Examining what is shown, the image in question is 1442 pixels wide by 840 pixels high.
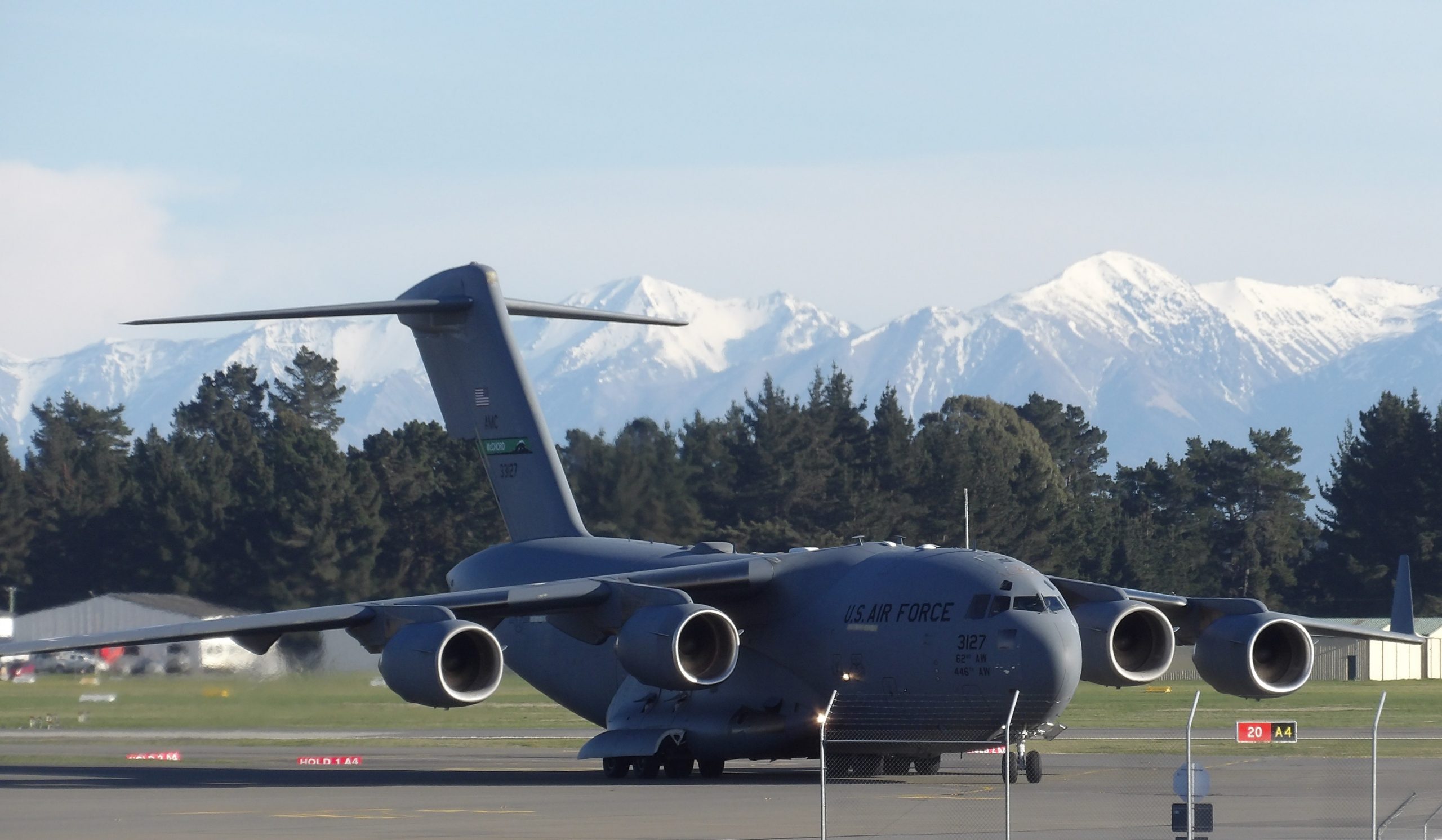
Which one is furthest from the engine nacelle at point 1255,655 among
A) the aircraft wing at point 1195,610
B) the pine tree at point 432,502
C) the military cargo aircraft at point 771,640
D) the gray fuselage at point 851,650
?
the pine tree at point 432,502

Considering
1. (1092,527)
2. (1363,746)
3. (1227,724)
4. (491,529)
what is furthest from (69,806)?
(1092,527)

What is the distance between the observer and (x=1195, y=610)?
84.7 feet

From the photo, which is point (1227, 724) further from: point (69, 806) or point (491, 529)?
point (491, 529)

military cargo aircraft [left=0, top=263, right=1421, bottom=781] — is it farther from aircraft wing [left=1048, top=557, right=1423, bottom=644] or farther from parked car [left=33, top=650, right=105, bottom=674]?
parked car [left=33, top=650, right=105, bottom=674]

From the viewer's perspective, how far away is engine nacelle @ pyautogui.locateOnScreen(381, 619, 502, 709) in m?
21.6

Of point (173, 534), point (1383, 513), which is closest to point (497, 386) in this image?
point (173, 534)

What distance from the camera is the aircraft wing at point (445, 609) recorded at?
22.4 metres

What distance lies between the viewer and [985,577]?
2261cm

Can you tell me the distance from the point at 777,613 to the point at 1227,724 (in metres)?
15.2

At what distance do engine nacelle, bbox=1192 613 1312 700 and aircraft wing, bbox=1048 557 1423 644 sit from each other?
8.1 inches

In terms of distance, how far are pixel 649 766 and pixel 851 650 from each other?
3.13 metres

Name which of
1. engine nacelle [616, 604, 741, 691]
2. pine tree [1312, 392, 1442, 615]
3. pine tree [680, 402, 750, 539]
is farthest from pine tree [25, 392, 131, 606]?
pine tree [1312, 392, 1442, 615]

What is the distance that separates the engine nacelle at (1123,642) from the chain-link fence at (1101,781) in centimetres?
120

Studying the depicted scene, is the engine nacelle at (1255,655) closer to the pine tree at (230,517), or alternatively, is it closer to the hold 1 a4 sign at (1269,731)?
the hold 1 a4 sign at (1269,731)
